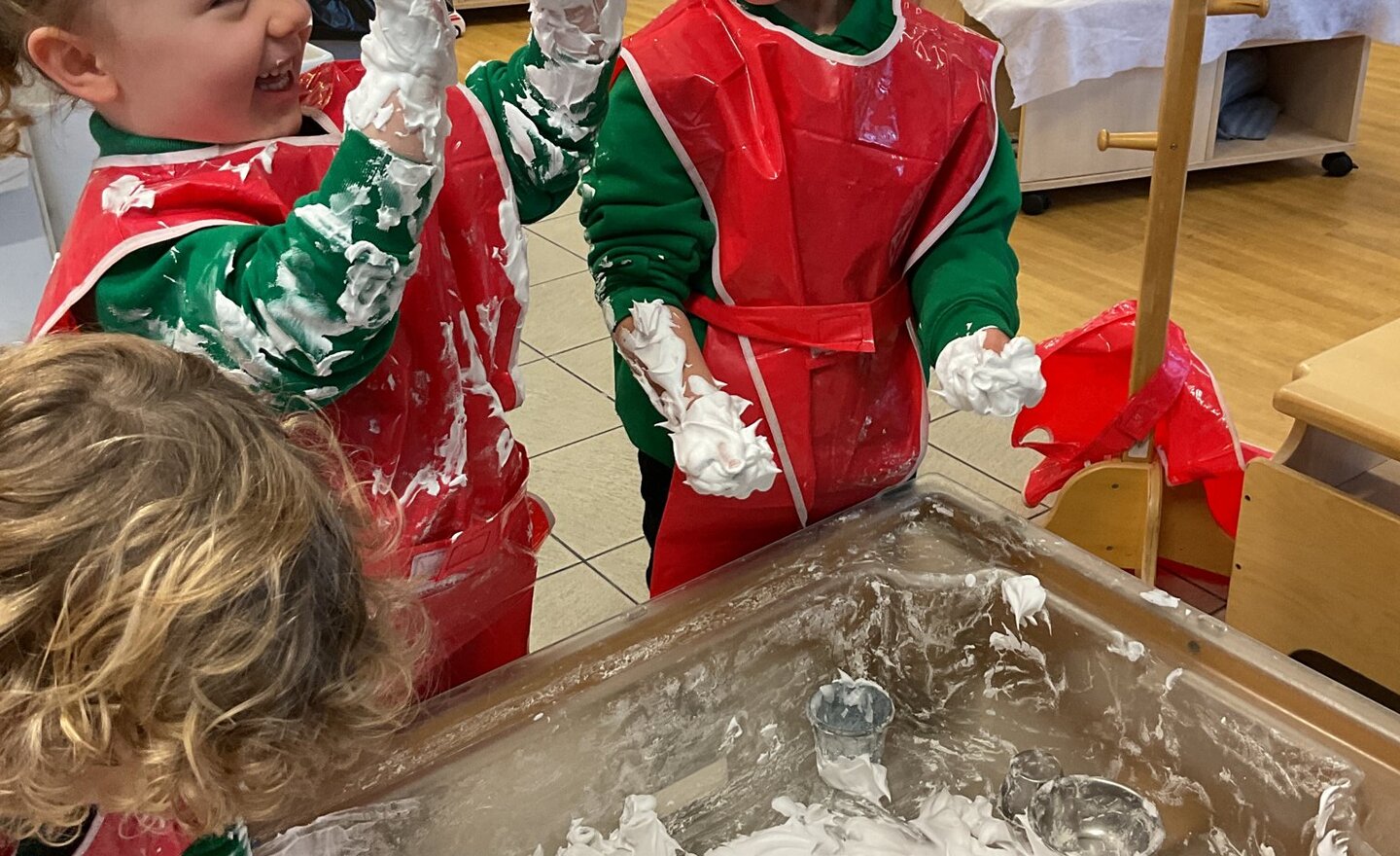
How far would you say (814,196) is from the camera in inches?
41.0

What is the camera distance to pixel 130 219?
76 centimetres

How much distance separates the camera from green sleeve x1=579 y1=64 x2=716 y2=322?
40.4 inches

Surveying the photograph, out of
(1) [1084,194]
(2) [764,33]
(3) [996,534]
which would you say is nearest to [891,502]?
(3) [996,534]

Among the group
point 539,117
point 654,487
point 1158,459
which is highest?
point 539,117

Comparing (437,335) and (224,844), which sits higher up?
(437,335)

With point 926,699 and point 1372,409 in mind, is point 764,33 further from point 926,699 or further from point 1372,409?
point 1372,409

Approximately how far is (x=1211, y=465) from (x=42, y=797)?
1.51m

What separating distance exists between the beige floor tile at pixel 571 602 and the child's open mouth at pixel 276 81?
3.39 ft

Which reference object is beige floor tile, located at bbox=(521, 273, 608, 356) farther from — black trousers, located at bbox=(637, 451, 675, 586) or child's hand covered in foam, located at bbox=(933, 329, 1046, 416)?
child's hand covered in foam, located at bbox=(933, 329, 1046, 416)

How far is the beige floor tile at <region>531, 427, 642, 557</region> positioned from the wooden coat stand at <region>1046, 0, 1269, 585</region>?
673 millimetres

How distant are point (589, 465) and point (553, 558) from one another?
0.94ft

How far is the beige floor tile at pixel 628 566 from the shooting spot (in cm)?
185

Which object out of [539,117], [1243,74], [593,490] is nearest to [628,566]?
[593,490]

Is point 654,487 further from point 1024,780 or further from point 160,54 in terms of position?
point 160,54
